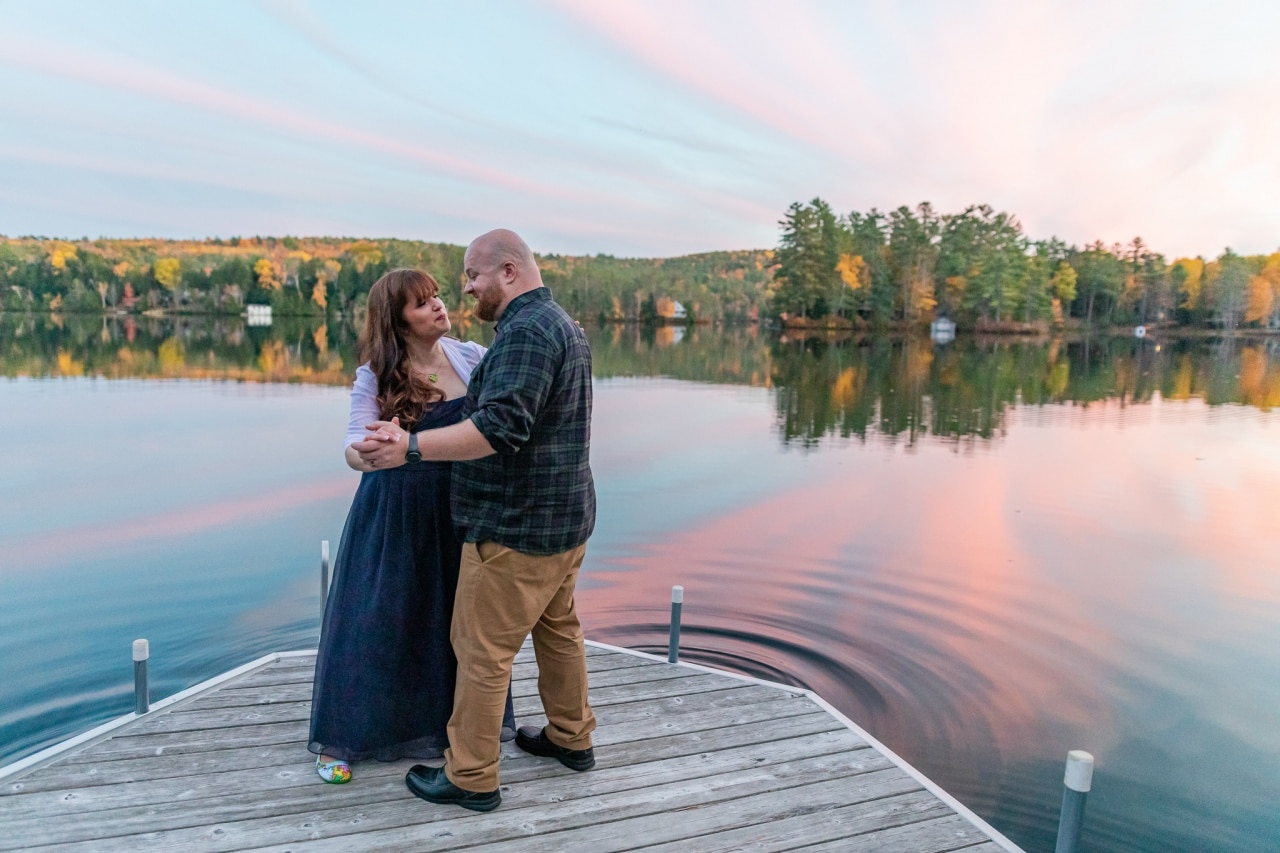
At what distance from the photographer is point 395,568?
3.04 m

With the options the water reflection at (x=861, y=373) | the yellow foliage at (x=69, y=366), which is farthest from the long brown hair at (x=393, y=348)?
the yellow foliage at (x=69, y=366)

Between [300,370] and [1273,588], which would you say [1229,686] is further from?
[300,370]

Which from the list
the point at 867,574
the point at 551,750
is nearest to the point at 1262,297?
the point at 867,574

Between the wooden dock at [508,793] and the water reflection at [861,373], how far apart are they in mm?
14091

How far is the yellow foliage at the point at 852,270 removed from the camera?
286ft

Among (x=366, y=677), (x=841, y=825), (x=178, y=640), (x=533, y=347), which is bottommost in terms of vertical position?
(x=178, y=640)

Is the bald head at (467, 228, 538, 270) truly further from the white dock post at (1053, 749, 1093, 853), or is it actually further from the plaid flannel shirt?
the white dock post at (1053, 749, 1093, 853)

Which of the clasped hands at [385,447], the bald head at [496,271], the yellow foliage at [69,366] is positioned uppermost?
the bald head at [496,271]

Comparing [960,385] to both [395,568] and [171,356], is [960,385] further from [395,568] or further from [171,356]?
[171,356]

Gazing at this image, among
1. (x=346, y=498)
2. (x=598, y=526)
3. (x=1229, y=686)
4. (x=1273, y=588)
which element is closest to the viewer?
(x=1229, y=686)

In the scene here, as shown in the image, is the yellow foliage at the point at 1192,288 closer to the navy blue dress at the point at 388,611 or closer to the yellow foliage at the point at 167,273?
the navy blue dress at the point at 388,611

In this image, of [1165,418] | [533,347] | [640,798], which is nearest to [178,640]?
[640,798]

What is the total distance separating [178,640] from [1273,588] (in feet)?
35.4

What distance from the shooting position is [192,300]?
13375cm
